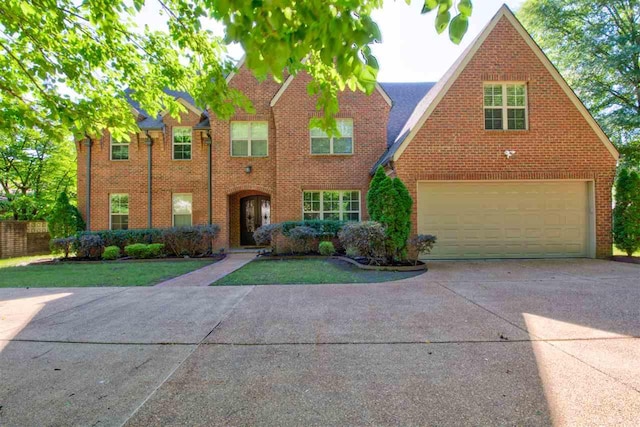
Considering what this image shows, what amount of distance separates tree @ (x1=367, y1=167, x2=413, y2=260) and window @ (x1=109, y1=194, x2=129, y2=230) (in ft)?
35.6

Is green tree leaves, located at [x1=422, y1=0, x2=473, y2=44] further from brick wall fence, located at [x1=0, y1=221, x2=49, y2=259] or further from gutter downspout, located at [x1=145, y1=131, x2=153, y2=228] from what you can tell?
brick wall fence, located at [x1=0, y1=221, x2=49, y2=259]

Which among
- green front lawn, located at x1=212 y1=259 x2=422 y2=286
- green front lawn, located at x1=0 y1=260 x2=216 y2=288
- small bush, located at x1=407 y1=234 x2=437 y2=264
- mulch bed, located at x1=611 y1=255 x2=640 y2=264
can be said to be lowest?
green front lawn, located at x1=0 y1=260 x2=216 y2=288

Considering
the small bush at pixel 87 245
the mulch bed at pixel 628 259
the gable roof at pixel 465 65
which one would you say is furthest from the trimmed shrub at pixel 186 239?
the mulch bed at pixel 628 259

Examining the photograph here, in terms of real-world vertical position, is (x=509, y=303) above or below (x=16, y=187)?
below

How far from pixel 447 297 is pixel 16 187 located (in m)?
23.0

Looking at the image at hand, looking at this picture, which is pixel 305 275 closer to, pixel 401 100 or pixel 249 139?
pixel 249 139

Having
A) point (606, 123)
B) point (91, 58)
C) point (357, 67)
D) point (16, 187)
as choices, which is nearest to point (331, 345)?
point (357, 67)

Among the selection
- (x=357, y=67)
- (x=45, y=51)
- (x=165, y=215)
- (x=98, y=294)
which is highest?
(x=45, y=51)

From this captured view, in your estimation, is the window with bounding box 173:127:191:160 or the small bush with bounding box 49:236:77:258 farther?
the window with bounding box 173:127:191:160

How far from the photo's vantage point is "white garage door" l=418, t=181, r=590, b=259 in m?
9.41

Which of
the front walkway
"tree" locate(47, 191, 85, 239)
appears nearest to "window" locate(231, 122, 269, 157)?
the front walkway

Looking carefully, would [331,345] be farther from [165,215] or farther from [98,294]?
[165,215]

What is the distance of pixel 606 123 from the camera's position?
14.3m

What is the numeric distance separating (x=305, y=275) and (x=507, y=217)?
254 inches
